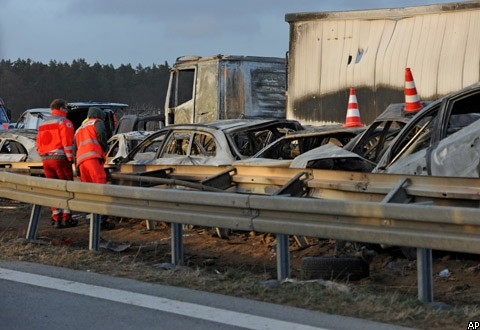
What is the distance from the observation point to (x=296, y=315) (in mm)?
5887

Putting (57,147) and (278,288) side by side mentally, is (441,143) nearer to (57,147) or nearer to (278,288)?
(278,288)

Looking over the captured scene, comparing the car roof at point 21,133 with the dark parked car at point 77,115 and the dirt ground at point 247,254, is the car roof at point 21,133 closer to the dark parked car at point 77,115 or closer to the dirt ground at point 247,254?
the dirt ground at point 247,254

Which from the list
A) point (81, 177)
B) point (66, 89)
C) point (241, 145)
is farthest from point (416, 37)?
point (66, 89)

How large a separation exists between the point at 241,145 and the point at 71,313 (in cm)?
651

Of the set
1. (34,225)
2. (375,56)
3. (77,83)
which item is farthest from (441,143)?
(77,83)

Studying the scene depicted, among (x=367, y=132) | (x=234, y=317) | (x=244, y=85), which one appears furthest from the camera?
(x=244, y=85)

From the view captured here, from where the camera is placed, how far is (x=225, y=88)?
58.4 feet

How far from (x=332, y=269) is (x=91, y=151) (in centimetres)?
498

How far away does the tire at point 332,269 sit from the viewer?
7164 mm

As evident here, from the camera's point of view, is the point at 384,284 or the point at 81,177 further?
the point at 81,177

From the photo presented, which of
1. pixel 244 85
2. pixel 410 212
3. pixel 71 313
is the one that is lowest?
pixel 71 313

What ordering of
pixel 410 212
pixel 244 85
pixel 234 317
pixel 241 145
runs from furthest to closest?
pixel 244 85
pixel 241 145
pixel 410 212
pixel 234 317

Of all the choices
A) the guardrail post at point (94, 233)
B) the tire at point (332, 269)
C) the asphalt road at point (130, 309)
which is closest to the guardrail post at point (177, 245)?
the asphalt road at point (130, 309)

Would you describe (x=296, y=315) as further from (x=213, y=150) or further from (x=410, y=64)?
(x=410, y=64)
